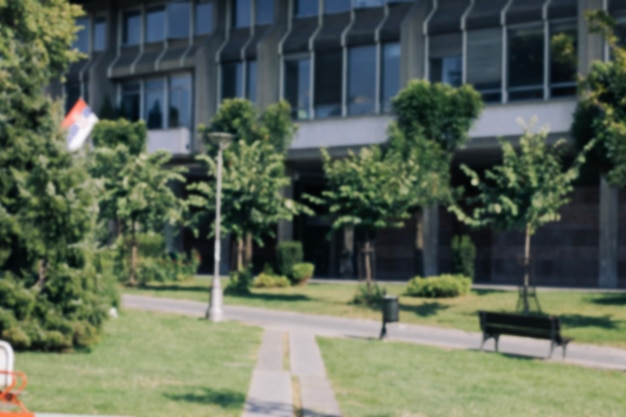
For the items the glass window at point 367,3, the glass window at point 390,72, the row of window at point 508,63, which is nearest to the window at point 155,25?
the glass window at point 367,3

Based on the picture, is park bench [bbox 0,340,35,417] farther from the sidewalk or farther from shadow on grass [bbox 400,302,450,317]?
shadow on grass [bbox 400,302,450,317]

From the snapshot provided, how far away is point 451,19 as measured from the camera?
40719 millimetres

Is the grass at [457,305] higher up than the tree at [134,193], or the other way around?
the tree at [134,193]

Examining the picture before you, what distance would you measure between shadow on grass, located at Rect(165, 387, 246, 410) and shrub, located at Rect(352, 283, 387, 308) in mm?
18197

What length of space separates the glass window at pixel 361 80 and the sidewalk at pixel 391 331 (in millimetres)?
14232

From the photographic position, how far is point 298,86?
149 feet

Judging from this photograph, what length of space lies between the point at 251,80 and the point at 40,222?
30.0m

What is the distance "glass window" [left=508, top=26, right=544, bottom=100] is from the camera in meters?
38.7

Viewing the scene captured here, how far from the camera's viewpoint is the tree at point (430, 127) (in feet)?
106

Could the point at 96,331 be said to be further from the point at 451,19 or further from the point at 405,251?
the point at 405,251

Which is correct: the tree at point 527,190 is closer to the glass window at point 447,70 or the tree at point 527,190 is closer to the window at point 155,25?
the glass window at point 447,70

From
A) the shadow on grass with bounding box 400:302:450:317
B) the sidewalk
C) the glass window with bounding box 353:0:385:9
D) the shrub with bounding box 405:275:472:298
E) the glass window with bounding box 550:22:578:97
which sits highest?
the glass window with bounding box 353:0:385:9

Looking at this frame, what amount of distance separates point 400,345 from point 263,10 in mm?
29474

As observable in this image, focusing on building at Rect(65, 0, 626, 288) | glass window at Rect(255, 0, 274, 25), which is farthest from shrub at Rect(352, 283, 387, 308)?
glass window at Rect(255, 0, 274, 25)
